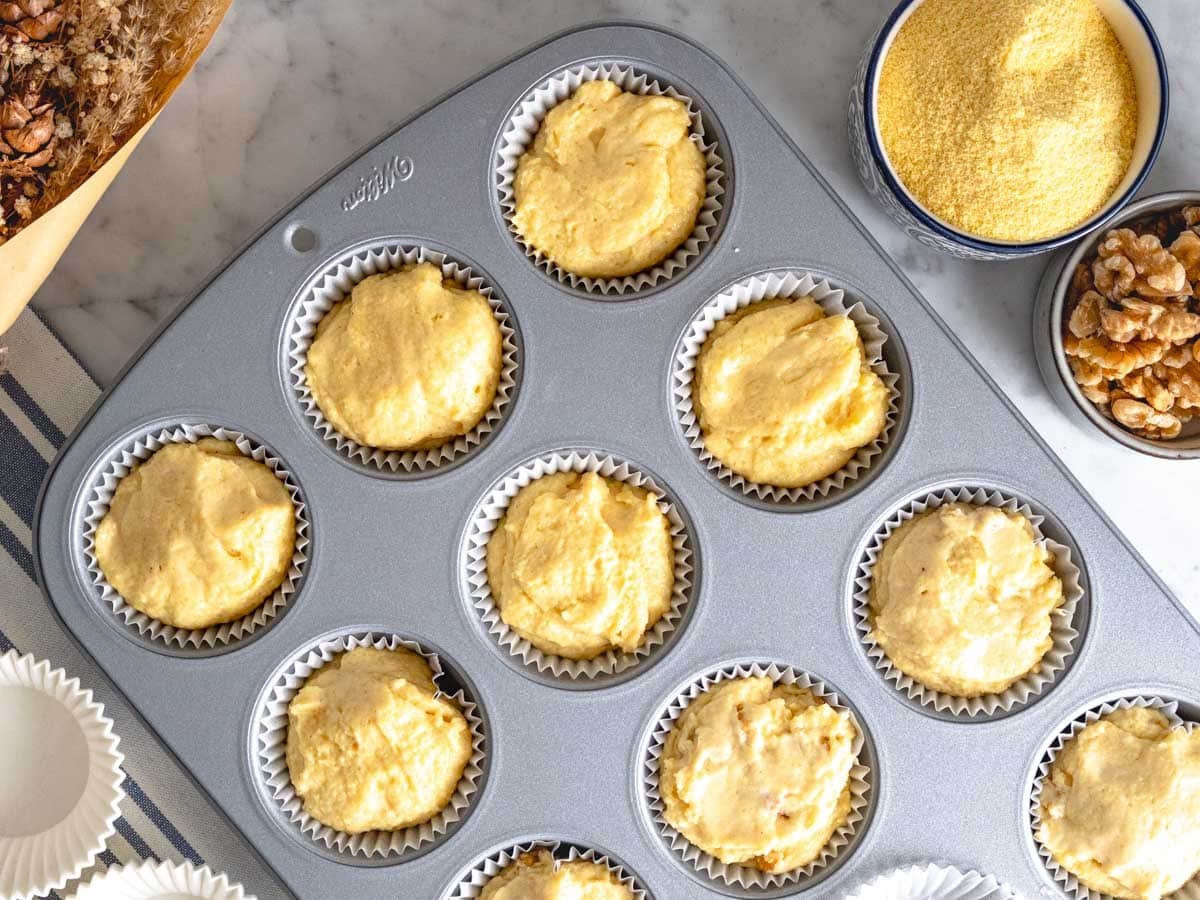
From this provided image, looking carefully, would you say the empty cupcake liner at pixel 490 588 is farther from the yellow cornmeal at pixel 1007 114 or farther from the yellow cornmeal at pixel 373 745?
the yellow cornmeal at pixel 1007 114

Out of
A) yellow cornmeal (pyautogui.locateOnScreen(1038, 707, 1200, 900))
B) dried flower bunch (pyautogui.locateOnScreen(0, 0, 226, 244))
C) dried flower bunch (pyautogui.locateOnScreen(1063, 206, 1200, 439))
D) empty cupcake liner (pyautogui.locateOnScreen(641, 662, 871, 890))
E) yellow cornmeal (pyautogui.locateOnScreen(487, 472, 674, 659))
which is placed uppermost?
dried flower bunch (pyautogui.locateOnScreen(0, 0, 226, 244))

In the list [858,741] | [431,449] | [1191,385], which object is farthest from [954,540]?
[431,449]

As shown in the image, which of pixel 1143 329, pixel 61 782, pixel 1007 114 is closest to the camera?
pixel 1007 114

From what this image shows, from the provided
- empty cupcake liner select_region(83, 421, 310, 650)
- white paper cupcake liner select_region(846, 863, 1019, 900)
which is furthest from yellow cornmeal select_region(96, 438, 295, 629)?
white paper cupcake liner select_region(846, 863, 1019, 900)

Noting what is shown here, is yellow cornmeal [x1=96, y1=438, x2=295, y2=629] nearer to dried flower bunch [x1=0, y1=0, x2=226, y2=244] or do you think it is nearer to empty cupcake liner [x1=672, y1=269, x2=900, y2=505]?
dried flower bunch [x1=0, y1=0, x2=226, y2=244]

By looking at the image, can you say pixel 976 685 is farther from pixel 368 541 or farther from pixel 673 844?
pixel 368 541

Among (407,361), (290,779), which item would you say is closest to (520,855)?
(290,779)

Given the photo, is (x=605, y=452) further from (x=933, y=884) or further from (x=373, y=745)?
(x=933, y=884)
